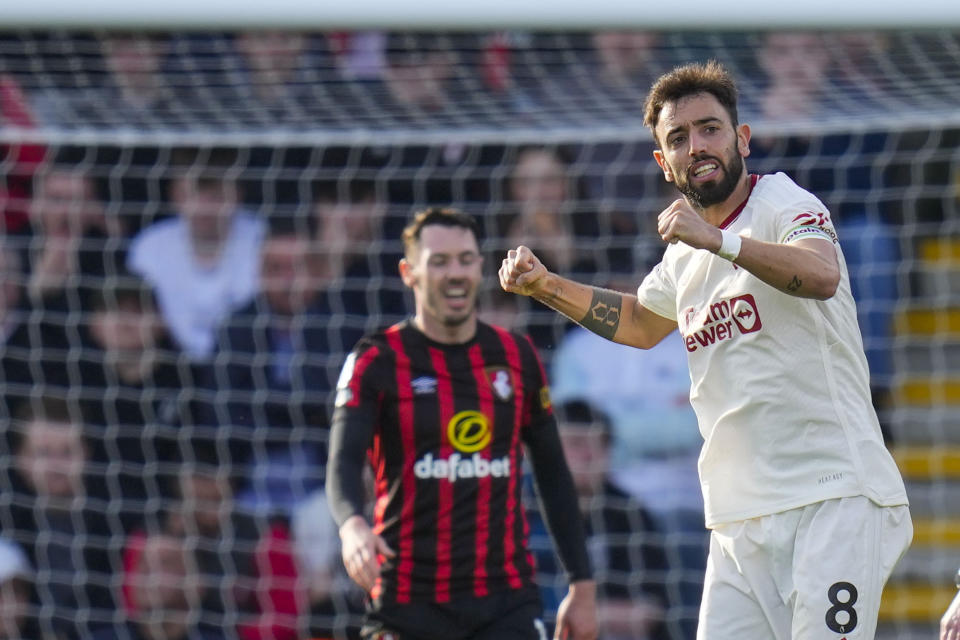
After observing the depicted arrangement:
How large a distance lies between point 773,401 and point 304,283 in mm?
3717

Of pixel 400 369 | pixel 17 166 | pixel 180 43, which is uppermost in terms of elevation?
pixel 180 43

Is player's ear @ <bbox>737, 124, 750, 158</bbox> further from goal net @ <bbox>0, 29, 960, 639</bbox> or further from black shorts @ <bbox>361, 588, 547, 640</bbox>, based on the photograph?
goal net @ <bbox>0, 29, 960, 639</bbox>

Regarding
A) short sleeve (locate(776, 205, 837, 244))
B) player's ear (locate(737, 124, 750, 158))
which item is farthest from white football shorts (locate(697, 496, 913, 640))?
player's ear (locate(737, 124, 750, 158))

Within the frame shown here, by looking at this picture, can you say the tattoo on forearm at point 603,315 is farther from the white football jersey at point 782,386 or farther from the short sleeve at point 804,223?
the short sleeve at point 804,223

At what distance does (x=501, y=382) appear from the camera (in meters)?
4.72

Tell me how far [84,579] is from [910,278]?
410 cm

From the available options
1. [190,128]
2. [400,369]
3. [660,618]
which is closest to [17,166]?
[190,128]

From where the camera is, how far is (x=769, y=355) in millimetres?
3424

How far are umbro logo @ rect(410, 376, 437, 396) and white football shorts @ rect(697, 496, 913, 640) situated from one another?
1.39 m

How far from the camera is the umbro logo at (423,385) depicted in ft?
15.2

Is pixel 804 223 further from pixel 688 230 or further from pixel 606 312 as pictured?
pixel 606 312

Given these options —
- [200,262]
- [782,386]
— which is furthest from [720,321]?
[200,262]

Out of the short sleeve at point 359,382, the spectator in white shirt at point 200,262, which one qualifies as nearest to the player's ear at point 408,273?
the short sleeve at point 359,382

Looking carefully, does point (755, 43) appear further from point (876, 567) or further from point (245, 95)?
point (876, 567)
